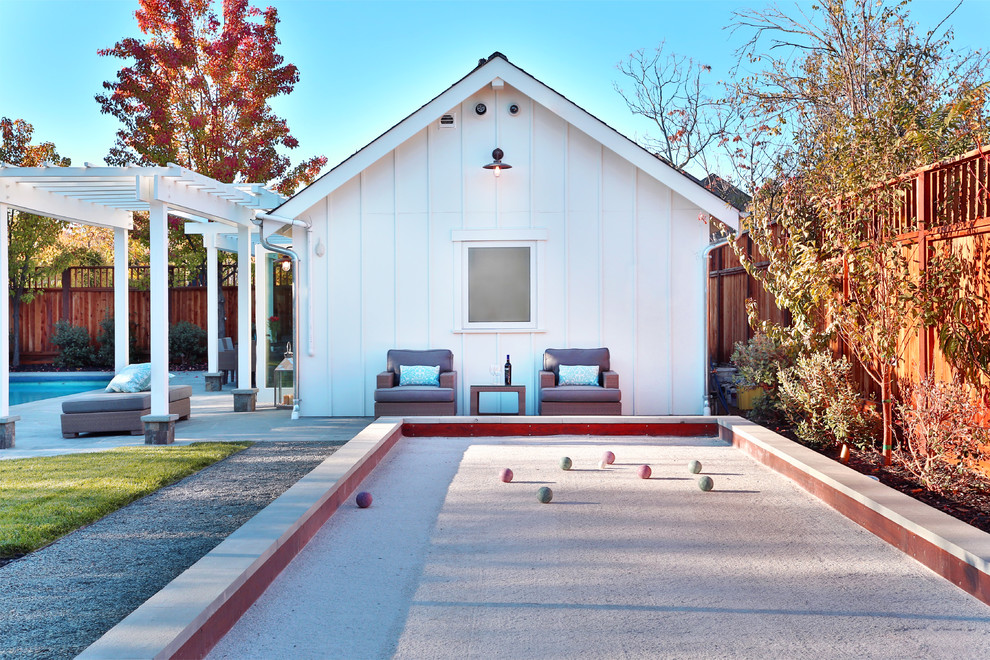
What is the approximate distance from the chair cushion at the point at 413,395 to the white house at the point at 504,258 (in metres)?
1.00

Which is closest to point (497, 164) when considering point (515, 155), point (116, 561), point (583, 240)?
point (515, 155)

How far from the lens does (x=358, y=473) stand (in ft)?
16.0

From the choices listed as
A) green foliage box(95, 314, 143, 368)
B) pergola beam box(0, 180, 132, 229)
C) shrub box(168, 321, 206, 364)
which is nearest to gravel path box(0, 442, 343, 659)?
pergola beam box(0, 180, 132, 229)

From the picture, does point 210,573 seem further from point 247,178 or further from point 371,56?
point 371,56

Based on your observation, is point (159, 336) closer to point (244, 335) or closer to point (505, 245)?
point (244, 335)

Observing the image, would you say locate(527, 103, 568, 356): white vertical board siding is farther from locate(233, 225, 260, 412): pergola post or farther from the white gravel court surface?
the white gravel court surface

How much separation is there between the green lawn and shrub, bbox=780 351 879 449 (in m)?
5.14

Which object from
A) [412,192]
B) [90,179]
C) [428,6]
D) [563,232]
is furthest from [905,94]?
[428,6]

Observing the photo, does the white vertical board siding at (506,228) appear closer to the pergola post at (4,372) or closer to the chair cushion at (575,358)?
the chair cushion at (575,358)

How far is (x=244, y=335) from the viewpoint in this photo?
1162 centimetres

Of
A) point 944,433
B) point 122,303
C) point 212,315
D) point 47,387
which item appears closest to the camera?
point 944,433

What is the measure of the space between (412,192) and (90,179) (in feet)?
11.5

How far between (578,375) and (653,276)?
1.61 metres

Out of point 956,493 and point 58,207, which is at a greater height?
point 58,207
